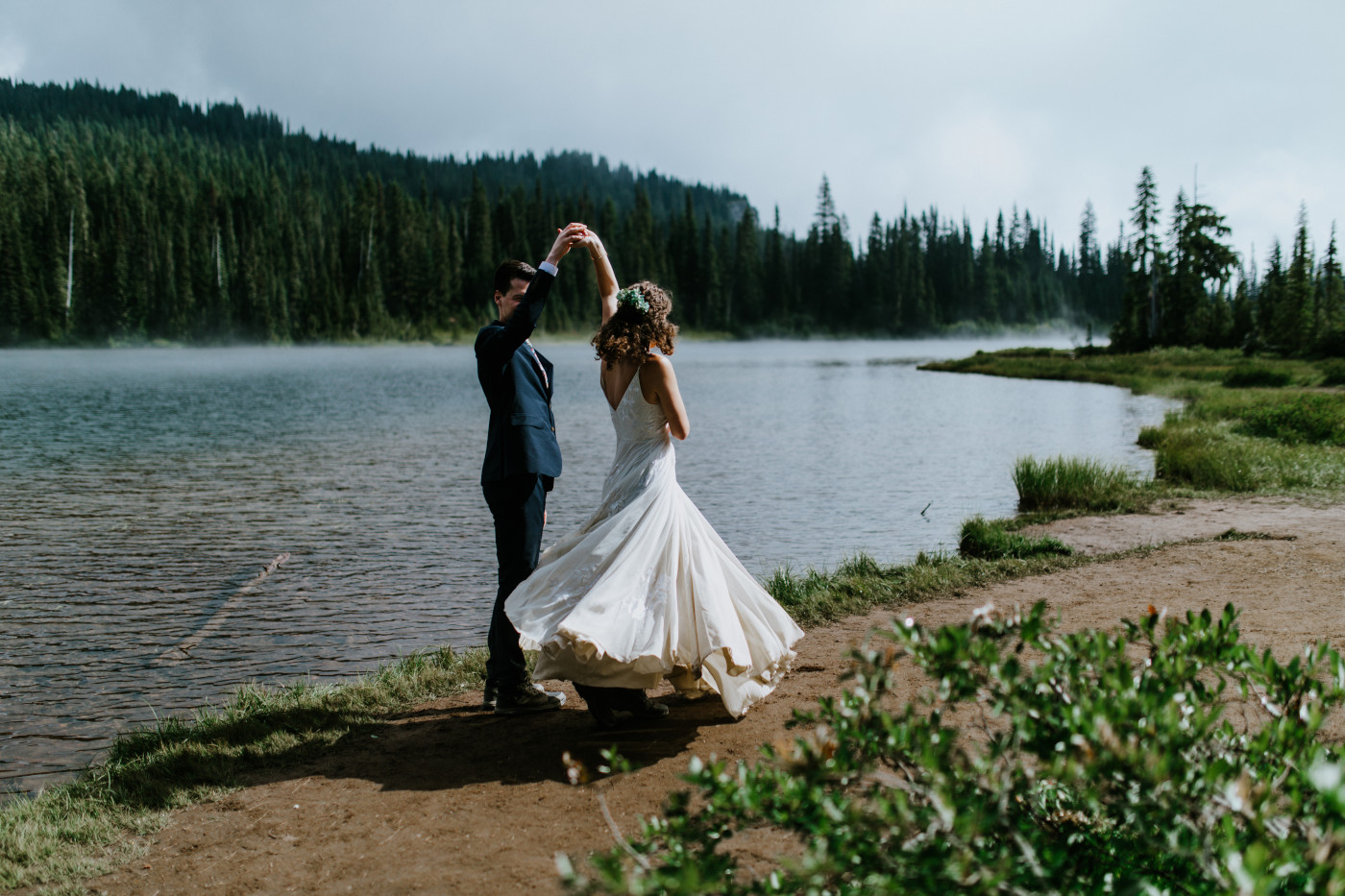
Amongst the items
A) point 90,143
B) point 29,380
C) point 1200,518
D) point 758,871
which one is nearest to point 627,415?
point 758,871

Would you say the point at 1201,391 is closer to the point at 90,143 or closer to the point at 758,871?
the point at 758,871

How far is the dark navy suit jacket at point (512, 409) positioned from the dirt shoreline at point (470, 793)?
1689 millimetres

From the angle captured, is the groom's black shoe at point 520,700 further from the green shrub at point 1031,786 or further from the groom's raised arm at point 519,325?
the green shrub at point 1031,786

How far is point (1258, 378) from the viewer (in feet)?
123

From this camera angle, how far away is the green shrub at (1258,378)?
36.4 m

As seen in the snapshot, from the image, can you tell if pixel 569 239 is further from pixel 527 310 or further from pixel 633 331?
pixel 633 331

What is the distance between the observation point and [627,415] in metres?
5.58

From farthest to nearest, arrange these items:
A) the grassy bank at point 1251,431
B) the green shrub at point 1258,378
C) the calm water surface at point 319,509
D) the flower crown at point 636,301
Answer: the green shrub at point 1258,378
the grassy bank at point 1251,431
the calm water surface at point 319,509
the flower crown at point 636,301

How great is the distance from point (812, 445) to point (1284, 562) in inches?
616

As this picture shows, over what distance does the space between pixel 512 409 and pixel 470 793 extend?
231 centimetres

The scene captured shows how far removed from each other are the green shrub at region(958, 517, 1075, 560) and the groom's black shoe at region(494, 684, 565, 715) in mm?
6553

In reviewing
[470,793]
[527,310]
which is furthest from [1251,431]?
[470,793]

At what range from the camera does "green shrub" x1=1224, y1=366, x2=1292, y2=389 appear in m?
36.4

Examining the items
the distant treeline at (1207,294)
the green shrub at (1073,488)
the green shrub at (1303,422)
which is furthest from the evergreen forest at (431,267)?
the green shrub at (1073,488)
